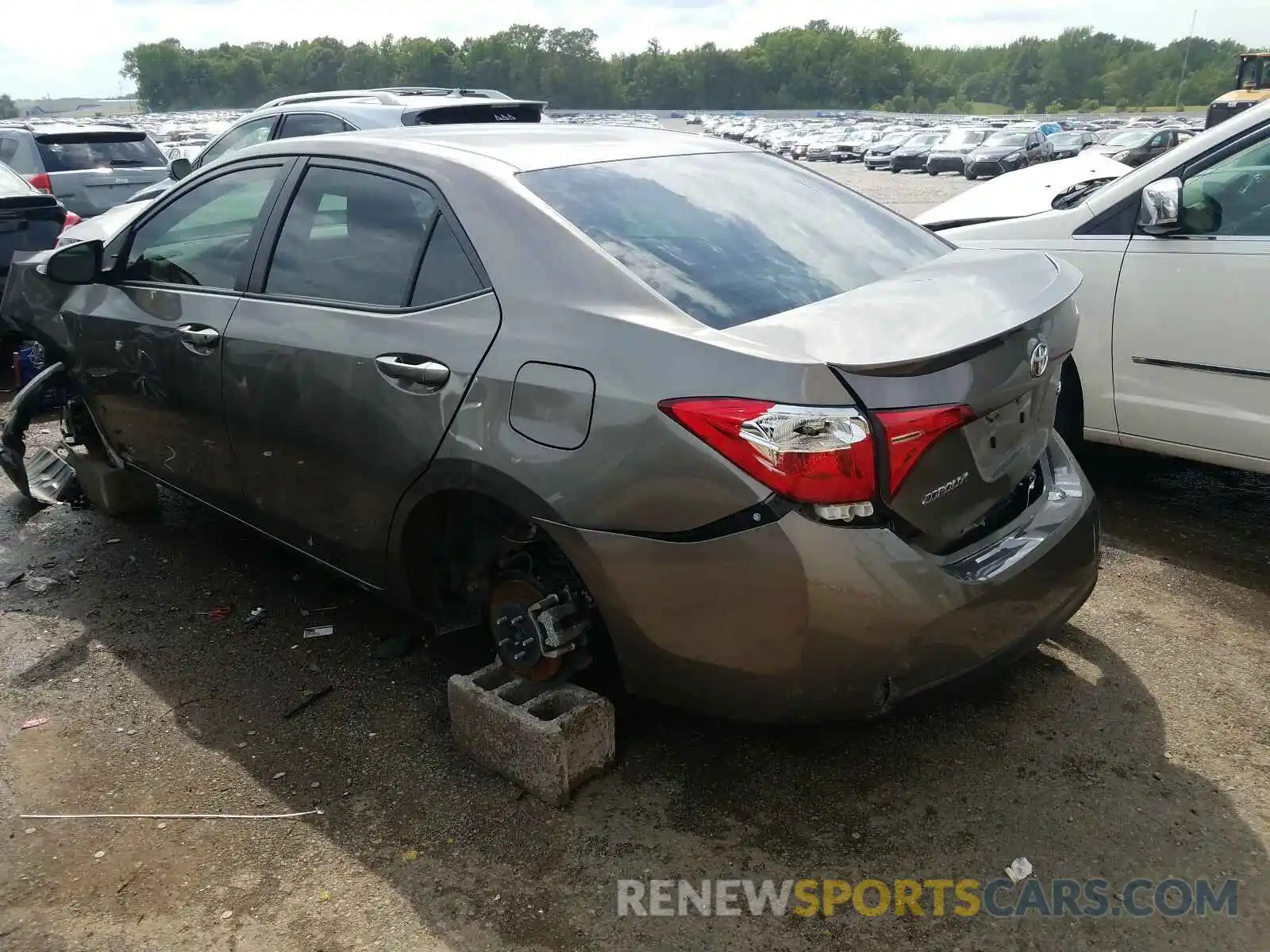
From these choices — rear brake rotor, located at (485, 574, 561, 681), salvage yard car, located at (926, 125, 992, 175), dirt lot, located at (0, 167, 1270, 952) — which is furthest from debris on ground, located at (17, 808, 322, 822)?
salvage yard car, located at (926, 125, 992, 175)

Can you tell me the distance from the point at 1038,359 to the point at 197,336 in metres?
2.69

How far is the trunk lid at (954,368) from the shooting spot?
2254 mm

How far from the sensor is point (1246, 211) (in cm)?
403

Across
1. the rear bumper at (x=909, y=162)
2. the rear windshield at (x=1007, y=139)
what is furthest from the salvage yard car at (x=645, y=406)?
the rear bumper at (x=909, y=162)

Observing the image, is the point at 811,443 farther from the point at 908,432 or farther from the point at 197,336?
the point at 197,336

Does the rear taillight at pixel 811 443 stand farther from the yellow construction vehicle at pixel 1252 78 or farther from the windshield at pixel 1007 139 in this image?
the windshield at pixel 1007 139

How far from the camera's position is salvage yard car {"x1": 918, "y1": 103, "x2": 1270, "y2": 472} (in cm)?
396

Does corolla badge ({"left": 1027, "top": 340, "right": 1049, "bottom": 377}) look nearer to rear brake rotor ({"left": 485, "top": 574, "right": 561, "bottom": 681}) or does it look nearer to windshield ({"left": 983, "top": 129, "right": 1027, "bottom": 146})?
rear brake rotor ({"left": 485, "top": 574, "right": 561, "bottom": 681})

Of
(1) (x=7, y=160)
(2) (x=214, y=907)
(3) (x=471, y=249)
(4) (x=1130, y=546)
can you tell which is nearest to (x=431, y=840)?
(2) (x=214, y=907)

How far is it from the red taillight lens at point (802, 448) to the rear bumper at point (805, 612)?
76mm

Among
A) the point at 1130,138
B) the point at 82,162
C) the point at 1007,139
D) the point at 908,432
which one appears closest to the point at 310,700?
the point at 908,432

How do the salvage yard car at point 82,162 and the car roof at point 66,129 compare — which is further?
the car roof at point 66,129

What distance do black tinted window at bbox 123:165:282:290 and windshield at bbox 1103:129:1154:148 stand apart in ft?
97.1

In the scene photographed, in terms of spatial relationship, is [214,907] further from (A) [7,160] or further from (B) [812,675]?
(A) [7,160]
